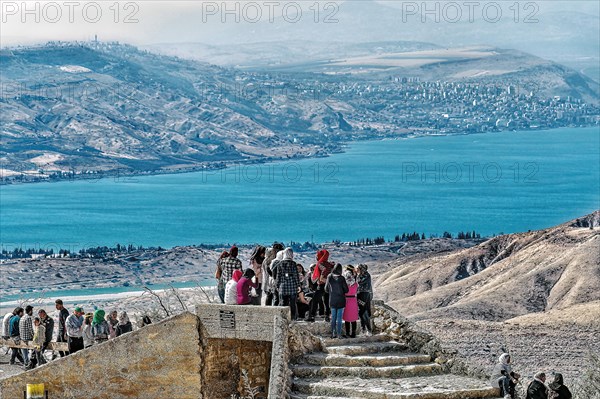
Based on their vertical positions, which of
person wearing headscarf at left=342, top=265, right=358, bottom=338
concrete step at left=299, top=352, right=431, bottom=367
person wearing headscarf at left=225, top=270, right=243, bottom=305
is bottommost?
concrete step at left=299, top=352, right=431, bottom=367

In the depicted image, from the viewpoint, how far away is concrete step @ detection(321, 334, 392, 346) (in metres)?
17.2

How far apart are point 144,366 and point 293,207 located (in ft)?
462

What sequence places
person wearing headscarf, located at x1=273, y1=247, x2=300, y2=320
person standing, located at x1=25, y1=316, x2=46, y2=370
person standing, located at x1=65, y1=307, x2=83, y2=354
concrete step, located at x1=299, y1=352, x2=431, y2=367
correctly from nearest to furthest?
concrete step, located at x1=299, y1=352, x2=431, y2=367, person wearing headscarf, located at x1=273, y1=247, x2=300, y2=320, person standing, located at x1=65, y1=307, x2=83, y2=354, person standing, located at x1=25, y1=316, x2=46, y2=370

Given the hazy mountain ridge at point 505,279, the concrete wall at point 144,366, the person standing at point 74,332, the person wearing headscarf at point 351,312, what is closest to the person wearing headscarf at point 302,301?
the person wearing headscarf at point 351,312

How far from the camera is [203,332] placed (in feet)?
56.2

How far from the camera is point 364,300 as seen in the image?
1780 cm

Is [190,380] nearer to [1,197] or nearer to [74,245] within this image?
[74,245]

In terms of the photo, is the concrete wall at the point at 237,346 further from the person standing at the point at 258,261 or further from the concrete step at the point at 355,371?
the person standing at the point at 258,261

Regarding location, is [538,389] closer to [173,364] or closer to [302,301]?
[302,301]

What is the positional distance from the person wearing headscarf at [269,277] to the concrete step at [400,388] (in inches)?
73.4

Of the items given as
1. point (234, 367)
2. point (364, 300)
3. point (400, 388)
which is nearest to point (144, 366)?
point (234, 367)

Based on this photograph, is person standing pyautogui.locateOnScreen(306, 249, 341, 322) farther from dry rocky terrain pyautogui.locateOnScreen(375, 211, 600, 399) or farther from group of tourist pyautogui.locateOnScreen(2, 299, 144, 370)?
dry rocky terrain pyautogui.locateOnScreen(375, 211, 600, 399)

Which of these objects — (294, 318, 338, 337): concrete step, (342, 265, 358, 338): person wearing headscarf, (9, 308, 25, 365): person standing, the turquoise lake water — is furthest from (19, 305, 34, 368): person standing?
the turquoise lake water

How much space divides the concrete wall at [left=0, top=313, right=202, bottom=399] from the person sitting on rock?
359 centimetres
